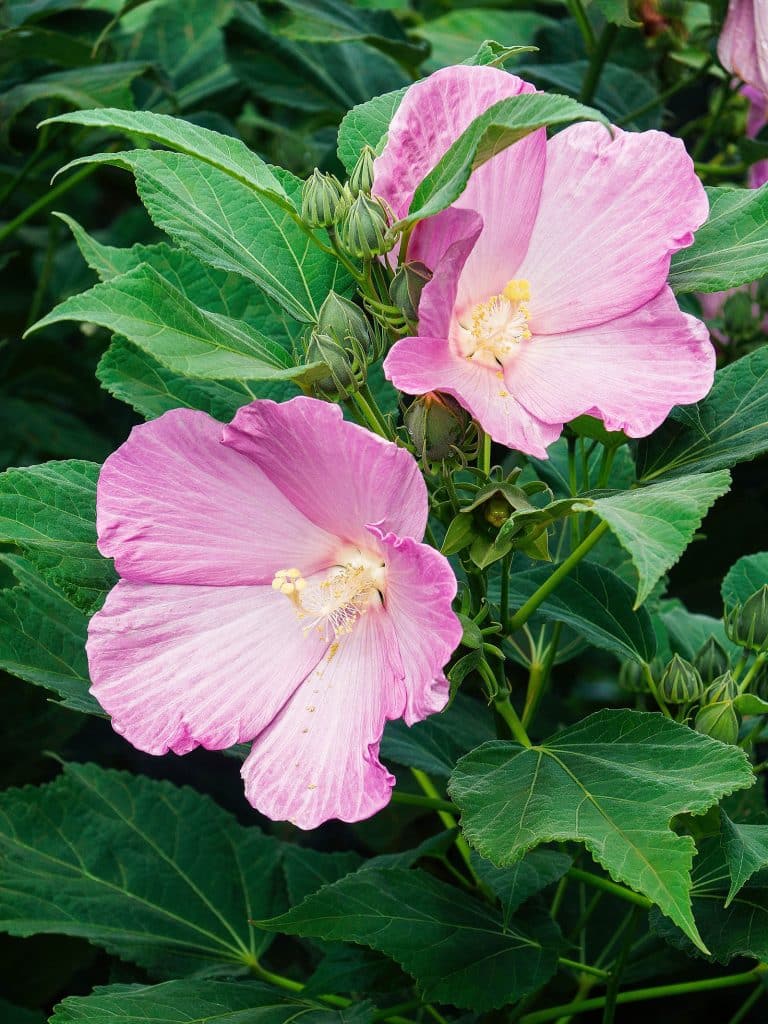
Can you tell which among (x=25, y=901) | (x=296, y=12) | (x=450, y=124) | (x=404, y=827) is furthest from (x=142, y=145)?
(x=404, y=827)

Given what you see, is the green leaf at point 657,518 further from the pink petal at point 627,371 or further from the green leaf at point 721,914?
the green leaf at point 721,914

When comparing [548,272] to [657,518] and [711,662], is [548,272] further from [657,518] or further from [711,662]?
[711,662]

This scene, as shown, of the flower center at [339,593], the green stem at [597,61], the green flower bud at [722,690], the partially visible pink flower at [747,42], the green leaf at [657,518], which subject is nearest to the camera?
the green leaf at [657,518]

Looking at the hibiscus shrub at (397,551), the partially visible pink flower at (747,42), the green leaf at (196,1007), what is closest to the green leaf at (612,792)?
the hibiscus shrub at (397,551)

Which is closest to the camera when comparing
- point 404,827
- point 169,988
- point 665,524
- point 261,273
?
point 665,524

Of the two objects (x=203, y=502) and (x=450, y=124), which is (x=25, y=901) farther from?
(x=450, y=124)

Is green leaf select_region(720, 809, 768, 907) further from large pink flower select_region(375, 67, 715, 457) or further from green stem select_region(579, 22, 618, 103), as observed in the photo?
green stem select_region(579, 22, 618, 103)

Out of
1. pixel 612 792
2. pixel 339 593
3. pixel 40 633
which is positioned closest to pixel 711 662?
pixel 612 792

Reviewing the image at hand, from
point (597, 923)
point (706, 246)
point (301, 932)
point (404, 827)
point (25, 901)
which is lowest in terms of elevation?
point (404, 827)
